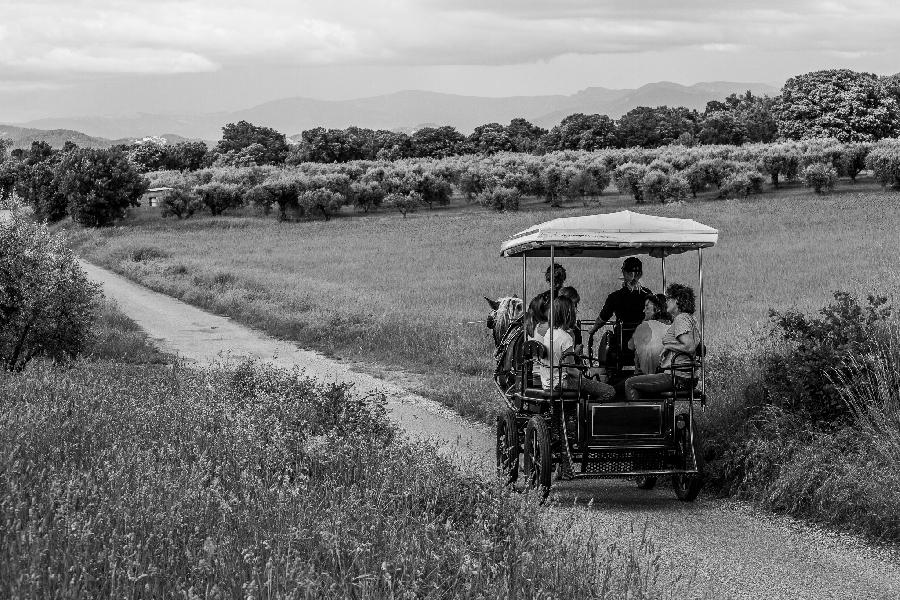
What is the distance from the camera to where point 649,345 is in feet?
39.9

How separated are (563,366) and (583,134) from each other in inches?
3845

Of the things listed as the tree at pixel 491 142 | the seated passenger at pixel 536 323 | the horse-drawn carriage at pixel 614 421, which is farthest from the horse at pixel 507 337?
the tree at pixel 491 142

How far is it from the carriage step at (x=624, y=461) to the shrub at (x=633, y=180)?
152 ft

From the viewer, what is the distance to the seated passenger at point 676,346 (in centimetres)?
1161

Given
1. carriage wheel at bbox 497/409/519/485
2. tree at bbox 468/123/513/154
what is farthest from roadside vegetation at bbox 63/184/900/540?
tree at bbox 468/123/513/154

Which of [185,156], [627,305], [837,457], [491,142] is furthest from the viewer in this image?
[185,156]

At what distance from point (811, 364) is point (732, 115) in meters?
100

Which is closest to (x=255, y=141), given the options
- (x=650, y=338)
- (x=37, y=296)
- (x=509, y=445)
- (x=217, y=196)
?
(x=217, y=196)

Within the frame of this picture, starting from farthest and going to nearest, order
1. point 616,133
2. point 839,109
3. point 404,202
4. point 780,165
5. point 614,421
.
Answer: point 616,133 → point 839,109 → point 404,202 → point 780,165 → point 614,421

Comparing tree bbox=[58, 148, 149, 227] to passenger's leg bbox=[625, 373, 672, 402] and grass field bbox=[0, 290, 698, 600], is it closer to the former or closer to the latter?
grass field bbox=[0, 290, 698, 600]

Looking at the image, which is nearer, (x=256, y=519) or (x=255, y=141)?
(x=256, y=519)

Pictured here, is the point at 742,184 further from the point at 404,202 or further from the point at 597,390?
the point at 597,390

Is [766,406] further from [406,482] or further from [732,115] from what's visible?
[732,115]

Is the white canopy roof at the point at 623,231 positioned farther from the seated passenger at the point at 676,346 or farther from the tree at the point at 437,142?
the tree at the point at 437,142
